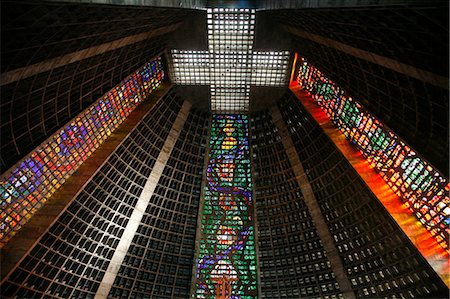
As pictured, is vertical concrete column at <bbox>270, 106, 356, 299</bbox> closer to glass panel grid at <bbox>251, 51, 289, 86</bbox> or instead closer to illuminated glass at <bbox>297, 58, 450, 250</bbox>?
glass panel grid at <bbox>251, 51, 289, 86</bbox>

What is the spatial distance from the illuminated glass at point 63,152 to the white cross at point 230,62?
14.1 ft

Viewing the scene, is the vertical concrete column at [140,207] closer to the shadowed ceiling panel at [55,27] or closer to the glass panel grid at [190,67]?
the glass panel grid at [190,67]

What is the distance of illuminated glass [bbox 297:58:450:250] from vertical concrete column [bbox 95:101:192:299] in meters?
18.0

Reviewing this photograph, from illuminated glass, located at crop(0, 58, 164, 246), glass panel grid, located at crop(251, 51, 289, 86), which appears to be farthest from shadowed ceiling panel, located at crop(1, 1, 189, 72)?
glass panel grid, located at crop(251, 51, 289, 86)

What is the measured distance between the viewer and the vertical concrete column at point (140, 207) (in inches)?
1483

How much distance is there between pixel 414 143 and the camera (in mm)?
26812

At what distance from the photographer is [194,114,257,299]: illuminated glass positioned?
41.6m

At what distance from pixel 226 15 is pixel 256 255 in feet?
92.3

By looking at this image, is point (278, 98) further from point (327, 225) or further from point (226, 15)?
point (327, 225)

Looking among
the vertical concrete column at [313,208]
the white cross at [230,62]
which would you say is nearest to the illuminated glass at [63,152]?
the white cross at [230,62]

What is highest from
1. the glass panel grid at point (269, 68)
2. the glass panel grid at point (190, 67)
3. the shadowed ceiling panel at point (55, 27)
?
the glass panel grid at point (190, 67)

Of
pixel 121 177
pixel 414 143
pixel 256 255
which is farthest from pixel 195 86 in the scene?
pixel 414 143

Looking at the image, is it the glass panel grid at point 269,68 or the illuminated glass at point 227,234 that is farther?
the glass panel grid at point 269,68

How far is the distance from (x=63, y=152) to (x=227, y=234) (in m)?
21.9
